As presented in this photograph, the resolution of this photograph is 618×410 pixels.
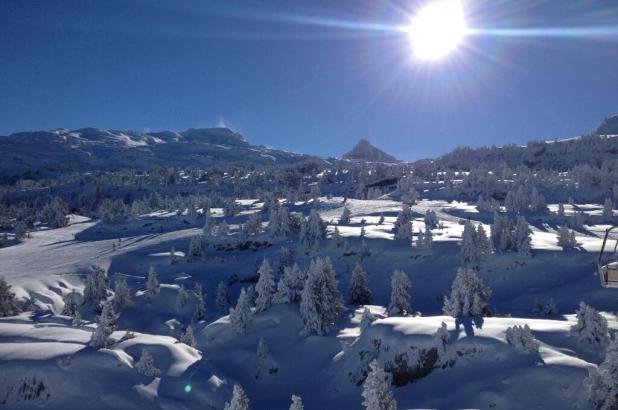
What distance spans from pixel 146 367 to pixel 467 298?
29432 mm

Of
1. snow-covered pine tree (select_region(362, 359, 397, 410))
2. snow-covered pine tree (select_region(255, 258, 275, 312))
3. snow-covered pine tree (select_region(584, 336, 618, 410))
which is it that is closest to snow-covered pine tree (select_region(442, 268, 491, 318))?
snow-covered pine tree (select_region(584, 336, 618, 410))

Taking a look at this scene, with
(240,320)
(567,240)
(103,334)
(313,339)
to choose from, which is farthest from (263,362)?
(567,240)

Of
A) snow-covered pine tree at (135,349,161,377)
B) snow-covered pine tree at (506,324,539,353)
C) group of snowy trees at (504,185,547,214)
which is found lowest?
snow-covered pine tree at (135,349,161,377)

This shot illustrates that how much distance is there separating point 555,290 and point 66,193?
204793 millimetres

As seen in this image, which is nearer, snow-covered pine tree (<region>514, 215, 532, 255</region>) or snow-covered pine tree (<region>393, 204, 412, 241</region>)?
snow-covered pine tree (<region>514, 215, 532, 255</region>)

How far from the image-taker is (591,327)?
26125mm

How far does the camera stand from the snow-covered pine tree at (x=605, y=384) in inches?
752

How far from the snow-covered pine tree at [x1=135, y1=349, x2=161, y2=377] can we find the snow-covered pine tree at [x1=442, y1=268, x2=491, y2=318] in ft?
88.5

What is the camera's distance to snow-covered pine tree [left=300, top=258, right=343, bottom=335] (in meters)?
41.1

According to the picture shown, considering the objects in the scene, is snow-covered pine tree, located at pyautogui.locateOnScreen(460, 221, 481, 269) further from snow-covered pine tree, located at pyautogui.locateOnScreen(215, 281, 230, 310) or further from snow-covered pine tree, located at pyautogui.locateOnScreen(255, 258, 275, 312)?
snow-covered pine tree, located at pyautogui.locateOnScreen(215, 281, 230, 310)

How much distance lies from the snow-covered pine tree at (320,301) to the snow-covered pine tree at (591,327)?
874 inches

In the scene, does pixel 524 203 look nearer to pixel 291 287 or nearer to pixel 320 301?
pixel 291 287

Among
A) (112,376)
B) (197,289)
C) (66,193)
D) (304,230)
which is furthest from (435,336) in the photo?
(66,193)

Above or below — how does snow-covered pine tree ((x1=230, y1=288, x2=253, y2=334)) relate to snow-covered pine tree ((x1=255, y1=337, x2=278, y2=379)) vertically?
above
